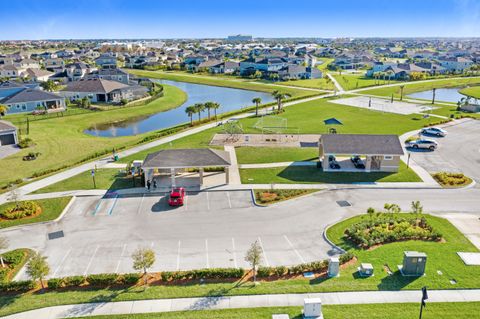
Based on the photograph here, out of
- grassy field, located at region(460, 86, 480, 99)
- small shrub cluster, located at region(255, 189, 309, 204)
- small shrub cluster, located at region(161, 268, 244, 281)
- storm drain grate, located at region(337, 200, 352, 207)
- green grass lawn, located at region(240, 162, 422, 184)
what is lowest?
small shrub cluster, located at region(161, 268, 244, 281)

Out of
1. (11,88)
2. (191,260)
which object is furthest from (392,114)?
(11,88)

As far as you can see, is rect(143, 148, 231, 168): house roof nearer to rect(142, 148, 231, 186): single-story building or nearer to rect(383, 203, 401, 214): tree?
rect(142, 148, 231, 186): single-story building

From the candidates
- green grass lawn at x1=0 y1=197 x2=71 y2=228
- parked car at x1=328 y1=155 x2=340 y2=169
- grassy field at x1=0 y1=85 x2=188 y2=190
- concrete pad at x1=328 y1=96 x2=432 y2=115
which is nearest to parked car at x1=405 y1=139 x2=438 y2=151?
parked car at x1=328 y1=155 x2=340 y2=169

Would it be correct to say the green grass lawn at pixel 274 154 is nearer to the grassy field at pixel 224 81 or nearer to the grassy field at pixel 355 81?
the grassy field at pixel 224 81

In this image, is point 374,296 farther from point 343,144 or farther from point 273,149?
point 273,149

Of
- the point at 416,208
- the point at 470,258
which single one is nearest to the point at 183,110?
the point at 416,208

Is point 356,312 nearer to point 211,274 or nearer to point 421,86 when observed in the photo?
point 211,274
